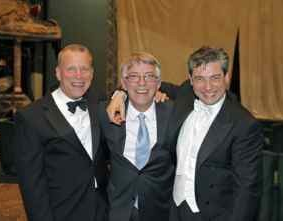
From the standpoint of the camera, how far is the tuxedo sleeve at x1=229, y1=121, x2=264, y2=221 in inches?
81.5

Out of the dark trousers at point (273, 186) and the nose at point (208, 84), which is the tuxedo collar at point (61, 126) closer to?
the nose at point (208, 84)

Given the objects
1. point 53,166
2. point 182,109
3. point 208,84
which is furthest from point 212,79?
point 53,166

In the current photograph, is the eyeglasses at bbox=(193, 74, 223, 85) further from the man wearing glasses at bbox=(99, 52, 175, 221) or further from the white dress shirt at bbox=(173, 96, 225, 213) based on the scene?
the man wearing glasses at bbox=(99, 52, 175, 221)

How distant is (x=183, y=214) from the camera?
2.21 metres

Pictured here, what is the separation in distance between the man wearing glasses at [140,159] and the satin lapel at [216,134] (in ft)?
0.77

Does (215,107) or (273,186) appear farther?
(273,186)

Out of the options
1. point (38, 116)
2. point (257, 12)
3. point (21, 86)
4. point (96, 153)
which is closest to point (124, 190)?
point (96, 153)

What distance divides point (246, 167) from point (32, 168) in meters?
0.95

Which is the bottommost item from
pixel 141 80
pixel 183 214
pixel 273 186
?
pixel 273 186

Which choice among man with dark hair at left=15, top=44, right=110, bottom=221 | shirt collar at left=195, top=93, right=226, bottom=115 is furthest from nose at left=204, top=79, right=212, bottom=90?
man with dark hair at left=15, top=44, right=110, bottom=221

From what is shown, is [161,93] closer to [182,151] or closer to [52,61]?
[182,151]

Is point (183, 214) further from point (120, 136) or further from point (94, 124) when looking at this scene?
point (94, 124)

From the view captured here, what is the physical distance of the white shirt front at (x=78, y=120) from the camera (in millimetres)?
2289

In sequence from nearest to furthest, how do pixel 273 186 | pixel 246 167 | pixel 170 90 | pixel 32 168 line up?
pixel 246 167, pixel 32 168, pixel 170 90, pixel 273 186
